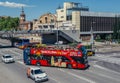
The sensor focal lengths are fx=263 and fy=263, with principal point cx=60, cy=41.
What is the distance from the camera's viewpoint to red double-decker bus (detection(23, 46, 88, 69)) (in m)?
46.7

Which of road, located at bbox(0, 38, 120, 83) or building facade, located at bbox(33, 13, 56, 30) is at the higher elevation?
building facade, located at bbox(33, 13, 56, 30)

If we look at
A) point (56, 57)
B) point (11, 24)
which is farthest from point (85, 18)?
point (56, 57)

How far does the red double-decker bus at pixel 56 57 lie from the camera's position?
1839 inches

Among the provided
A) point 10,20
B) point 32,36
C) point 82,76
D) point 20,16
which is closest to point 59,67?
point 82,76

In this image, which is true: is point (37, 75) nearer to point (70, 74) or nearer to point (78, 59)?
point (70, 74)

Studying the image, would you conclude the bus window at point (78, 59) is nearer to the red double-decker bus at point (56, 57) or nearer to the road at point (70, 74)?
the red double-decker bus at point (56, 57)

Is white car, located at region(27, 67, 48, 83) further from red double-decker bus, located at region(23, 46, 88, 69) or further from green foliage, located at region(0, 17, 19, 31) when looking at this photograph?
green foliage, located at region(0, 17, 19, 31)

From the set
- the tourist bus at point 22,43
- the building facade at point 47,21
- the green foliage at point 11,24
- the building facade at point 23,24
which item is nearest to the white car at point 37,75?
the tourist bus at point 22,43

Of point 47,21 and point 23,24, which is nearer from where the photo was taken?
point 47,21

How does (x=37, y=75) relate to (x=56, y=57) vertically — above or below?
below

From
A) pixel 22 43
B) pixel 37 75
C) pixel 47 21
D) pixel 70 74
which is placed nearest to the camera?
pixel 37 75

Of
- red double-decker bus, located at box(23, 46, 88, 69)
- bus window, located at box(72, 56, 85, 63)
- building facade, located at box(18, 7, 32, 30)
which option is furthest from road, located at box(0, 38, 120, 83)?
building facade, located at box(18, 7, 32, 30)

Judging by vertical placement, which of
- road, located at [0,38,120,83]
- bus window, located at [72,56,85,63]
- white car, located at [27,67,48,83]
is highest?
bus window, located at [72,56,85,63]

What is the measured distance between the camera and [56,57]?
1925 inches
